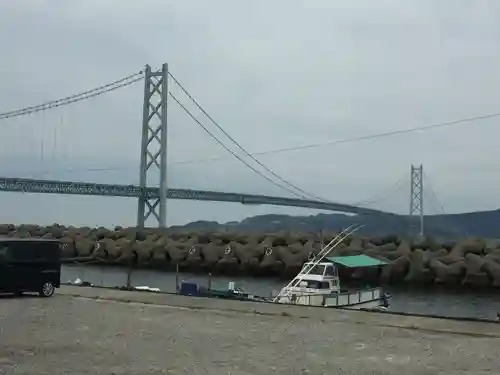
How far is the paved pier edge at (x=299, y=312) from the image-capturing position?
36.9ft

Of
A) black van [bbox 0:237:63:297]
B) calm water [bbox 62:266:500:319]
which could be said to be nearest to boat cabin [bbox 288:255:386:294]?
calm water [bbox 62:266:500:319]

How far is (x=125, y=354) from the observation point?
27.7 feet

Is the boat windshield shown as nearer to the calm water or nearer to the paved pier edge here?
the calm water

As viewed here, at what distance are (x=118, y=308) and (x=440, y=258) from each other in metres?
24.5

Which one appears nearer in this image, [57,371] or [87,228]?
[57,371]

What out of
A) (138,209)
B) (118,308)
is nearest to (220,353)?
(118,308)

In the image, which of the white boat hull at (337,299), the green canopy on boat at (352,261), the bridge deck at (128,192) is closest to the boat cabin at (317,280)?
the white boat hull at (337,299)

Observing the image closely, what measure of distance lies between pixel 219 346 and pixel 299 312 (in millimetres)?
4084

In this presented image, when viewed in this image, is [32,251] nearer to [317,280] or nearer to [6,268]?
[6,268]

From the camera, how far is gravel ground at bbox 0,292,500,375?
781 centimetres

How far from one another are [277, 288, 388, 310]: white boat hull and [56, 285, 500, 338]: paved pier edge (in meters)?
5.62

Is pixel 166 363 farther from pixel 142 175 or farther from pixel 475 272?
pixel 142 175

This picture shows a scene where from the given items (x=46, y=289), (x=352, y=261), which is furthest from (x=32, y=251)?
(x=352, y=261)

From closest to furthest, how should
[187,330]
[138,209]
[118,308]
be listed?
[187,330] → [118,308] → [138,209]
